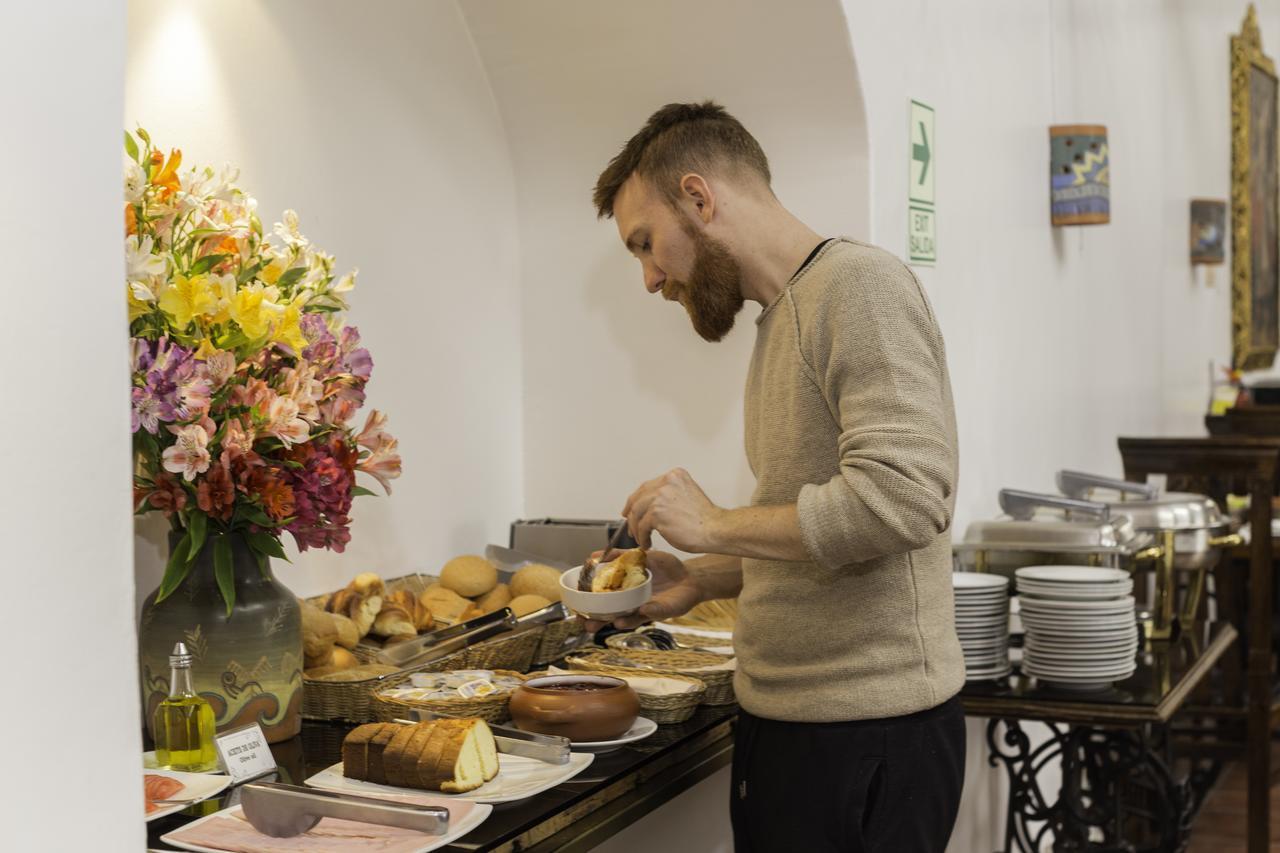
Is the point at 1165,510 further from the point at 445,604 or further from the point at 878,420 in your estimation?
the point at 878,420

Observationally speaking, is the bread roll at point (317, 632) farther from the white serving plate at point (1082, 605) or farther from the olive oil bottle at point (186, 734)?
the white serving plate at point (1082, 605)

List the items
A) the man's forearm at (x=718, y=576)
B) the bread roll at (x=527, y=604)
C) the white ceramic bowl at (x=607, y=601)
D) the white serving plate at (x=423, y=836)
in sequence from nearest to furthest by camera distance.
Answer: the white serving plate at (x=423, y=836) → the white ceramic bowl at (x=607, y=601) → the man's forearm at (x=718, y=576) → the bread roll at (x=527, y=604)

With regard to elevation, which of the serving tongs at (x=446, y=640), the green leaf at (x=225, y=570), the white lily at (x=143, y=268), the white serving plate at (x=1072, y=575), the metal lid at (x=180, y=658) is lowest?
the serving tongs at (x=446, y=640)

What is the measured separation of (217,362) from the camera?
1809 mm

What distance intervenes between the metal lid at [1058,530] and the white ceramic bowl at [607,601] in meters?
1.15

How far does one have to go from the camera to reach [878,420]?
172cm

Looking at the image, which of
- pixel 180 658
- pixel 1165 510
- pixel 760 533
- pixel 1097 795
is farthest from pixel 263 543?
pixel 1165 510

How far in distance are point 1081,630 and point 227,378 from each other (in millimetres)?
1644

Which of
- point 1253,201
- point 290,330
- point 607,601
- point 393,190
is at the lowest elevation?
point 607,601

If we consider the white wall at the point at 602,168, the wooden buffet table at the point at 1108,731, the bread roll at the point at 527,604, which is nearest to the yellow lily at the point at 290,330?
the bread roll at the point at 527,604

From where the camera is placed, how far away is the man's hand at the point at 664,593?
220 cm

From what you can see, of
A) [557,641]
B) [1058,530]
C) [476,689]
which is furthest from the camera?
[1058,530]

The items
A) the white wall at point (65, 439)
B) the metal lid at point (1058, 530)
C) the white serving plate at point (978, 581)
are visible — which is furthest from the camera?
the metal lid at point (1058, 530)

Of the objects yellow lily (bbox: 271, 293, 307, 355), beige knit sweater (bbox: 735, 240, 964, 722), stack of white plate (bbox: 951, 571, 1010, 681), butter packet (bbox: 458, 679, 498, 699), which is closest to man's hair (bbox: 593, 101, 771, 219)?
beige knit sweater (bbox: 735, 240, 964, 722)
